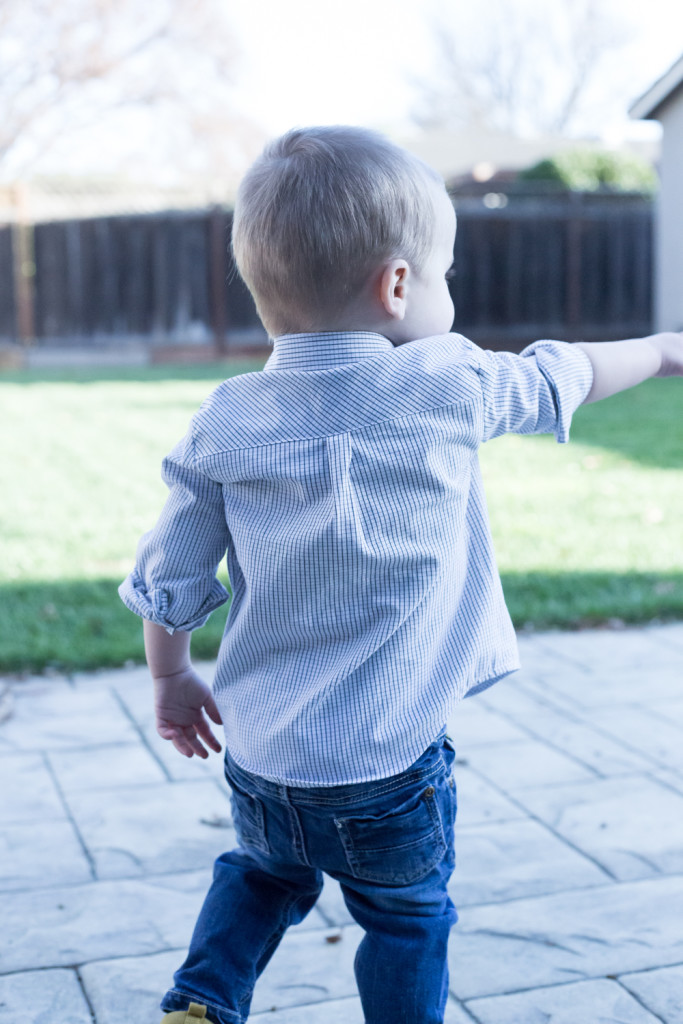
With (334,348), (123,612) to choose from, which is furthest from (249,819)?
(123,612)

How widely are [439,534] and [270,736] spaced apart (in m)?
0.34

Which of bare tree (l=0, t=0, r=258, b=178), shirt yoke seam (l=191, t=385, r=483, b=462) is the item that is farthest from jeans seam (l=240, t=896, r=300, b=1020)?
bare tree (l=0, t=0, r=258, b=178)

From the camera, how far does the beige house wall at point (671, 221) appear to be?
1433 cm

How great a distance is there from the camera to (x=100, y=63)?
94.5ft

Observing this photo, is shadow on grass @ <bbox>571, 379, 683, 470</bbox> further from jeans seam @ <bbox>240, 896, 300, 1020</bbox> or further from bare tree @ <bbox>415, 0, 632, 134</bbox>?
bare tree @ <bbox>415, 0, 632, 134</bbox>

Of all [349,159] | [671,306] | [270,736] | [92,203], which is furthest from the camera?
[92,203]

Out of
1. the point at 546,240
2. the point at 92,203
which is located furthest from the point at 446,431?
the point at 92,203

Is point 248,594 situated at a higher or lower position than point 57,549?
higher

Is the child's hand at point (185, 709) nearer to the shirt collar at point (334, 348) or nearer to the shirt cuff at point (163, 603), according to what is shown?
the shirt cuff at point (163, 603)

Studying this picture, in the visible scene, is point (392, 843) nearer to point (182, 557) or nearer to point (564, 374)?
point (182, 557)

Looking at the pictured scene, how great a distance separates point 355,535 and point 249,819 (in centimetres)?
46

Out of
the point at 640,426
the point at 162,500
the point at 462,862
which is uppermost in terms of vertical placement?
the point at 462,862

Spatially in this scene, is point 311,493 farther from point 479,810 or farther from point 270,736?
point 479,810

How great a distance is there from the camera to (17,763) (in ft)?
10.0
